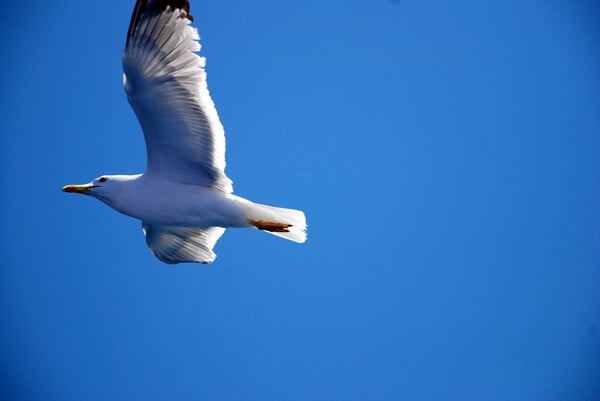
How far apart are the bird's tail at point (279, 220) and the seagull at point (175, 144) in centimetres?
1

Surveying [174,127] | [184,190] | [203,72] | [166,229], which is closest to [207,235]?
[166,229]

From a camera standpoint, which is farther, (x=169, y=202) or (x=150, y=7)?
(x=169, y=202)

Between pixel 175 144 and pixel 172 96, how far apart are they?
63cm

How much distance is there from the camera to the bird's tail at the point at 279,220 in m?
7.76

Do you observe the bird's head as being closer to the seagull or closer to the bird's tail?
the seagull

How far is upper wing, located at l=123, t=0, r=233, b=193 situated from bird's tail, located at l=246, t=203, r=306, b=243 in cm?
41

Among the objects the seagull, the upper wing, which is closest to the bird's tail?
the seagull

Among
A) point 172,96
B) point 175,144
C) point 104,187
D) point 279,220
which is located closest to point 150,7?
point 172,96

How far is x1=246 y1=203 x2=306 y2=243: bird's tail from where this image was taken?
776 cm

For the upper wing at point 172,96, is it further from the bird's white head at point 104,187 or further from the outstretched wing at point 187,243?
the outstretched wing at point 187,243

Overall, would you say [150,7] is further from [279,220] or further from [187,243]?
[187,243]

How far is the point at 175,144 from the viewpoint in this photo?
24.9 ft

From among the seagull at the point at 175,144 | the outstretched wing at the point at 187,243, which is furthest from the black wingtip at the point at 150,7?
the outstretched wing at the point at 187,243

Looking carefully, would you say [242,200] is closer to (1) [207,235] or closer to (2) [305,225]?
(2) [305,225]
